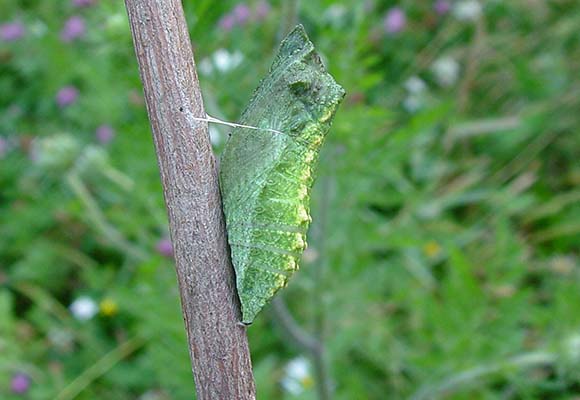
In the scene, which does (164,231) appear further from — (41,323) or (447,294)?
(447,294)

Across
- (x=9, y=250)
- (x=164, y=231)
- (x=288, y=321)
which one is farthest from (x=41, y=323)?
(x=288, y=321)

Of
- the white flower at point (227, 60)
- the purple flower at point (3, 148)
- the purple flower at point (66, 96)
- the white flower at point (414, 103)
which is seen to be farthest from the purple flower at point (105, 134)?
the white flower at point (414, 103)

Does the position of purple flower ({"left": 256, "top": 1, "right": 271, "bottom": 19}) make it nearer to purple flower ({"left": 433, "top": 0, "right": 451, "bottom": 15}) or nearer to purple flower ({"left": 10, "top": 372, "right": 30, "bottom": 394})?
purple flower ({"left": 433, "top": 0, "right": 451, "bottom": 15})

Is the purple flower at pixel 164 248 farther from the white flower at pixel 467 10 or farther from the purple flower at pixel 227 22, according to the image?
the white flower at pixel 467 10

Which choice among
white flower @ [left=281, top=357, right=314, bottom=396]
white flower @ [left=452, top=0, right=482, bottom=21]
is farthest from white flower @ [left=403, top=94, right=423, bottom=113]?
white flower @ [left=281, top=357, right=314, bottom=396]

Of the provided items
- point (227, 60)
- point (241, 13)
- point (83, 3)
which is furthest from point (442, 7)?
point (227, 60)
